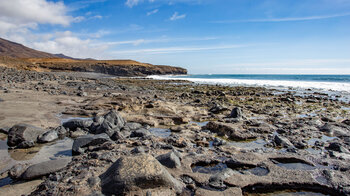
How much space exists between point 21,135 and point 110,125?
80.9 inches

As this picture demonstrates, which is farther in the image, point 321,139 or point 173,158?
point 321,139

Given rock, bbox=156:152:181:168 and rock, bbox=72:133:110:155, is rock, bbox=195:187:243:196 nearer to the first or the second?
rock, bbox=156:152:181:168

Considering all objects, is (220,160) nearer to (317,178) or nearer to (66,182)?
(317,178)

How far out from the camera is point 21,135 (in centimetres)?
498

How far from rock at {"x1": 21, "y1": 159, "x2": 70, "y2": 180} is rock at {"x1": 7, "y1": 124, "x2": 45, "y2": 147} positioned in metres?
1.63

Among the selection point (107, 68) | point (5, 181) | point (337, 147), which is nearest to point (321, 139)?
point (337, 147)

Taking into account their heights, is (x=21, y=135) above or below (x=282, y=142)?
above

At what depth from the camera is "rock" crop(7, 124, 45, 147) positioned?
4930mm

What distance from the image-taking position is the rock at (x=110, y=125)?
586 cm

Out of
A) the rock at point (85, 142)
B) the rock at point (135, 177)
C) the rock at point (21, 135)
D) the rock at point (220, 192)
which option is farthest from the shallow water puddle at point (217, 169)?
the rock at point (21, 135)

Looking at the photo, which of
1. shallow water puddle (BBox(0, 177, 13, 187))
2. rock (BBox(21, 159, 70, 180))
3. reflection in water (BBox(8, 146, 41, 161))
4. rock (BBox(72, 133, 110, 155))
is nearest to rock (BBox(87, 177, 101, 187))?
rock (BBox(21, 159, 70, 180))

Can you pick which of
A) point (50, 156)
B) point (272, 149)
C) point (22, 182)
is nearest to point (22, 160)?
point (50, 156)

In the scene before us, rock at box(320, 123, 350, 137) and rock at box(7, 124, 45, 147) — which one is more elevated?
rock at box(7, 124, 45, 147)

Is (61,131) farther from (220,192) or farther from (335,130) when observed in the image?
(335,130)
